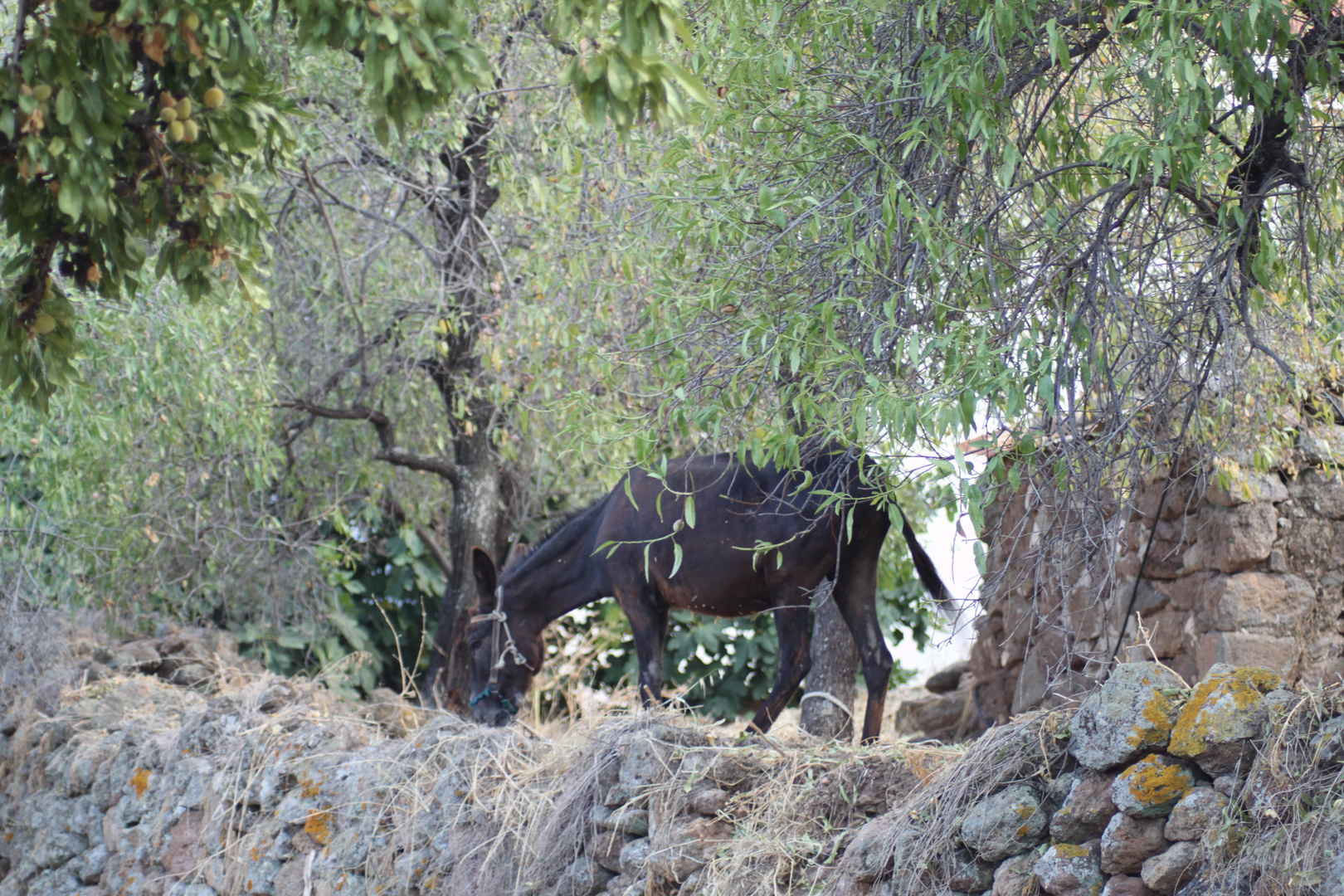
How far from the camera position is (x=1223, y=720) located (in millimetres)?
3037

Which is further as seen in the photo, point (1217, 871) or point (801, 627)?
point (801, 627)

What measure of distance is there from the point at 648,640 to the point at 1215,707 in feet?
11.8

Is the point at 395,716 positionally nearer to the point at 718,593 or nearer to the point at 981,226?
the point at 718,593

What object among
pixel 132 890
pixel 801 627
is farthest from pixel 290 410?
pixel 801 627

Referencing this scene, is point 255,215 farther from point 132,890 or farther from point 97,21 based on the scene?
point 132,890

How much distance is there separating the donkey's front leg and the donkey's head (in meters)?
0.86

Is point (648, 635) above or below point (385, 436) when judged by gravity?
below

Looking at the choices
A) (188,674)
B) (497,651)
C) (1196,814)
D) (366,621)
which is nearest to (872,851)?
(1196,814)

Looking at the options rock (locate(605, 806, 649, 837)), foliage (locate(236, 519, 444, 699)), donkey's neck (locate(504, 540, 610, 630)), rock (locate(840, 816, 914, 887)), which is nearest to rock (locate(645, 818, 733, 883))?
rock (locate(605, 806, 649, 837))

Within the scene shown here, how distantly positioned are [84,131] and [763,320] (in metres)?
2.18

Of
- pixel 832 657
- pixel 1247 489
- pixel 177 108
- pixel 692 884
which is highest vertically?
pixel 1247 489

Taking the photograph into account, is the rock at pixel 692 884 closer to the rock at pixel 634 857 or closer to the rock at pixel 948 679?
the rock at pixel 634 857

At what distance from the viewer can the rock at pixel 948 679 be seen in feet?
28.1

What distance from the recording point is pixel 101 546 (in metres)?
8.06
